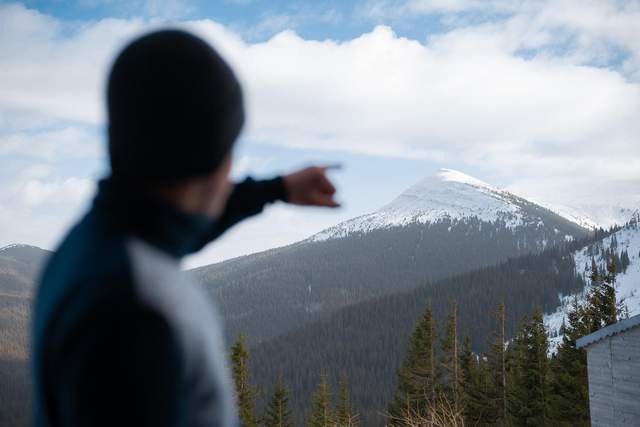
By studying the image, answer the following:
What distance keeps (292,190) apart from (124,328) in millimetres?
1118

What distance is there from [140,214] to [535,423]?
29.5 meters

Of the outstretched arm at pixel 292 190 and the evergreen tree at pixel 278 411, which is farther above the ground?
the outstretched arm at pixel 292 190

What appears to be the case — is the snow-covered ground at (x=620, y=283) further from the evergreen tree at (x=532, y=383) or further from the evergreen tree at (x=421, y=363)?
the evergreen tree at (x=532, y=383)

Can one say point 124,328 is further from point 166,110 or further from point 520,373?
point 520,373

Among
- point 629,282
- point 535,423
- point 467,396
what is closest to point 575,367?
point 535,423

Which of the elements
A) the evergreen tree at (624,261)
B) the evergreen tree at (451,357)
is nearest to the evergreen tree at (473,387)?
the evergreen tree at (451,357)

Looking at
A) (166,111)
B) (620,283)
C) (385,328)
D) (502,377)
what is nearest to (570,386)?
(502,377)

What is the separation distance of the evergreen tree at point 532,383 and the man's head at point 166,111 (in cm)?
2851

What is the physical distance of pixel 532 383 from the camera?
2714 cm

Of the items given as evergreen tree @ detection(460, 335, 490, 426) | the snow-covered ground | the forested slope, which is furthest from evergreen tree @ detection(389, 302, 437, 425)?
the snow-covered ground

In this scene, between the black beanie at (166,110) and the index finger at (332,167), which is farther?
the index finger at (332,167)

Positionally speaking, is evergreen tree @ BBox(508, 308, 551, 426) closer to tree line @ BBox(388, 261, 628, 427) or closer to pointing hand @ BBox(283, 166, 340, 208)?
tree line @ BBox(388, 261, 628, 427)

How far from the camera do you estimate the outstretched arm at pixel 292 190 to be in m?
1.78

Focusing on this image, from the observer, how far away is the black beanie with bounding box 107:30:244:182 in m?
0.93
